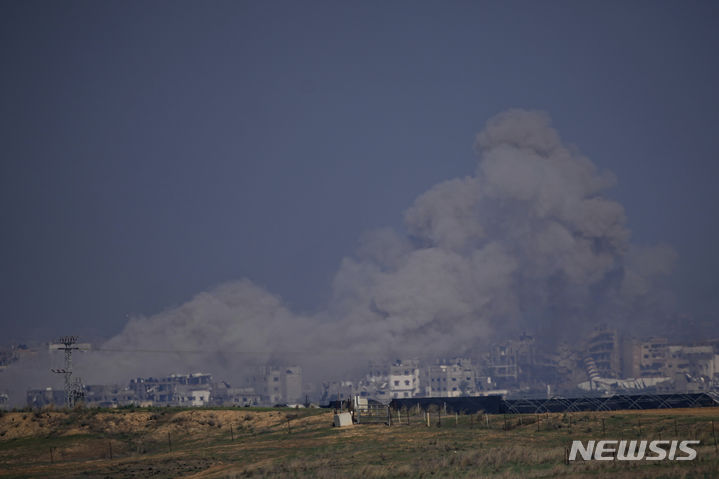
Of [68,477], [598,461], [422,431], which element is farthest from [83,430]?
[598,461]

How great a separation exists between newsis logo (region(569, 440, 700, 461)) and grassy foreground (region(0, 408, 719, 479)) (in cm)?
113

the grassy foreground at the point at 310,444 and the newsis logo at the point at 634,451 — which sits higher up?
the grassy foreground at the point at 310,444

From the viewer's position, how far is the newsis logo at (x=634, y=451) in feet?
166

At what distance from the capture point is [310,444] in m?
66.5

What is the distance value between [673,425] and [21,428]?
5732cm

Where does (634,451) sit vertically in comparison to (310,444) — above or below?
below

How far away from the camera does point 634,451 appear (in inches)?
2103

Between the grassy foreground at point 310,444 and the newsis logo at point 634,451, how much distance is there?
113cm

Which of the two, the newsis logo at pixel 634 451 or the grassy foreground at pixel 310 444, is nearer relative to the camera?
the newsis logo at pixel 634 451

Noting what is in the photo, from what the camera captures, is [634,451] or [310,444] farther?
[310,444]

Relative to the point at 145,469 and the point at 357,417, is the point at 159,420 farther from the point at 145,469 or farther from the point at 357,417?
the point at 145,469

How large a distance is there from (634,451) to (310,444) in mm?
24252

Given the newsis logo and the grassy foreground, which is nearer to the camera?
the newsis logo

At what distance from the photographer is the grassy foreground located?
5157 cm
